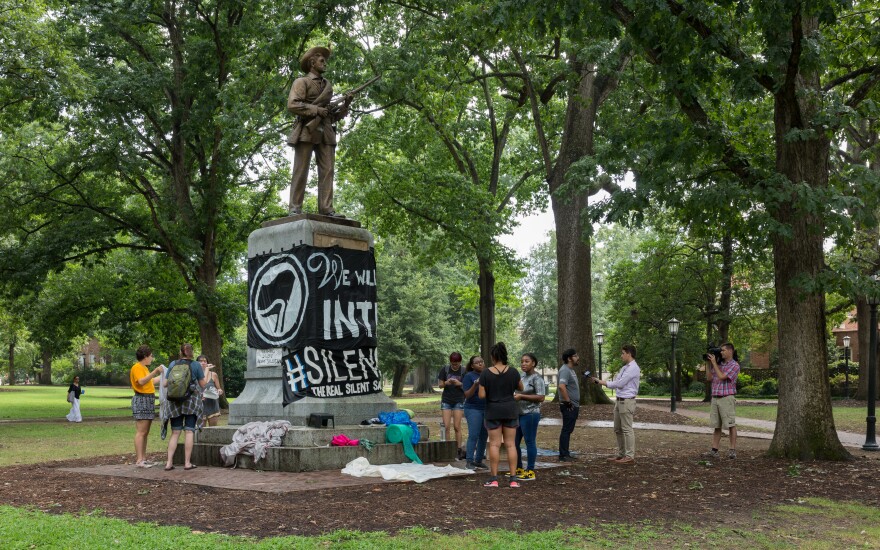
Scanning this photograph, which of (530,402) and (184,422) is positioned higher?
(530,402)

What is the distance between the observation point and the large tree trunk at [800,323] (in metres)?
12.9

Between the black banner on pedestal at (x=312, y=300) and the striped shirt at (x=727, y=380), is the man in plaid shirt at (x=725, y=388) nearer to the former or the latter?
the striped shirt at (x=727, y=380)

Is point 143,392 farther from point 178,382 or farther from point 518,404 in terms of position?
point 518,404

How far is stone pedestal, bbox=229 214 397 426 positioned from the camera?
42.2 feet

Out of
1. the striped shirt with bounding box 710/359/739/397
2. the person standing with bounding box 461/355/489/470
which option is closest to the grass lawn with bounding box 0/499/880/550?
the person standing with bounding box 461/355/489/470

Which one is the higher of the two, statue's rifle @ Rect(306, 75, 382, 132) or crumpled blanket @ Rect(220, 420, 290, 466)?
statue's rifle @ Rect(306, 75, 382, 132)

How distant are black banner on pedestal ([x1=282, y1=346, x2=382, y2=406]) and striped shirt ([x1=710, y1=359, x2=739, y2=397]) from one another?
5.47 meters

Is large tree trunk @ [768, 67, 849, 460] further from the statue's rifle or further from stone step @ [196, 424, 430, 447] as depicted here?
the statue's rifle

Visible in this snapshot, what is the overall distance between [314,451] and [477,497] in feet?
9.67

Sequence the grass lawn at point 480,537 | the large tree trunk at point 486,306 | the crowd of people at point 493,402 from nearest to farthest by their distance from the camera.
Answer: the grass lawn at point 480,537
the crowd of people at point 493,402
the large tree trunk at point 486,306

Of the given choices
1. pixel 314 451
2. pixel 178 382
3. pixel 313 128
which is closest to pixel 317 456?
pixel 314 451

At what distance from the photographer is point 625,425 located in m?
13.4

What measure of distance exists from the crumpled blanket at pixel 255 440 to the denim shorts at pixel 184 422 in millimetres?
552

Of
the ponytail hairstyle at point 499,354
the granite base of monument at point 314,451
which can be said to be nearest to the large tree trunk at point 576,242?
the granite base of monument at point 314,451
